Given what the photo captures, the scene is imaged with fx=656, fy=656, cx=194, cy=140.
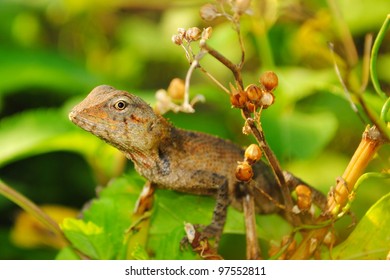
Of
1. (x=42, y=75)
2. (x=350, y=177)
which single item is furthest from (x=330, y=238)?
(x=42, y=75)

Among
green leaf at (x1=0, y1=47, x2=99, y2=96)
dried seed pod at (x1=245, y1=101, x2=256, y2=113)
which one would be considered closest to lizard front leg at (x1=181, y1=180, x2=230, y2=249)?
dried seed pod at (x1=245, y1=101, x2=256, y2=113)

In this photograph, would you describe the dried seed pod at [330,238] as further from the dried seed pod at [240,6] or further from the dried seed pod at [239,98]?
the dried seed pod at [240,6]

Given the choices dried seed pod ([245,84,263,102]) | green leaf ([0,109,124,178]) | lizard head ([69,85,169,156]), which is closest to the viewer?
dried seed pod ([245,84,263,102])

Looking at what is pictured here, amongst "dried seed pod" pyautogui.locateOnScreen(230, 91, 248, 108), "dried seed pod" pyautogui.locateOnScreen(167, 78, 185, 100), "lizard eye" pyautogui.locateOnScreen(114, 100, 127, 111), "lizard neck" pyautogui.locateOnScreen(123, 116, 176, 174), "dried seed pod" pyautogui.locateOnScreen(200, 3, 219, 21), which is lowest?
"lizard neck" pyautogui.locateOnScreen(123, 116, 176, 174)

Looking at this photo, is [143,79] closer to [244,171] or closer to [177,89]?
[177,89]

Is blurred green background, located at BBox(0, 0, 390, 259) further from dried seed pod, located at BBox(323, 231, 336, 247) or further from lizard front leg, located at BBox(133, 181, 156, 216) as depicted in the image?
lizard front leg, located at BBox(133, 181, 156, 216)

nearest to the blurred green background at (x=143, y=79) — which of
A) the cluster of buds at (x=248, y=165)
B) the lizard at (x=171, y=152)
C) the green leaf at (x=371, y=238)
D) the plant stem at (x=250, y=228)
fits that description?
the green leaf at (x=371, y=238)

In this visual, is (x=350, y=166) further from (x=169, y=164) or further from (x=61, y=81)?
(x=61, y=81)
